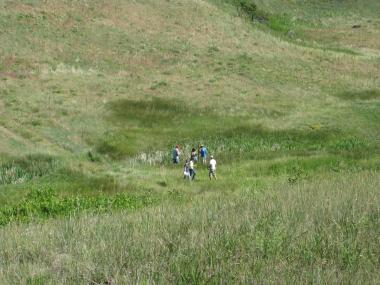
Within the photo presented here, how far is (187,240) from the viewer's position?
8195 millimetres

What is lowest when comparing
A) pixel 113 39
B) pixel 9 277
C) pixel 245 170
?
pixel 245 170

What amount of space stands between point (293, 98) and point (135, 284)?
191 feet

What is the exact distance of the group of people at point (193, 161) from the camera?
35250 mm

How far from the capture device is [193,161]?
38.5m

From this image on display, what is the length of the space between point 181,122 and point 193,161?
1443 cm

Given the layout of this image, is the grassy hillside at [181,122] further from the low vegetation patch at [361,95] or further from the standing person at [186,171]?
the standing person at [186,171]

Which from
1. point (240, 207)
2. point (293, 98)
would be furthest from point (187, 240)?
point (293, 98)

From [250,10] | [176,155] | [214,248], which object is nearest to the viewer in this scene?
[214,248]

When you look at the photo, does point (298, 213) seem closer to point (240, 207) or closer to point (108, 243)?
point (240, 207)

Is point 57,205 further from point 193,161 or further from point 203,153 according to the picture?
point 203,153

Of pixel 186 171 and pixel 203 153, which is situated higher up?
pixel 203 153

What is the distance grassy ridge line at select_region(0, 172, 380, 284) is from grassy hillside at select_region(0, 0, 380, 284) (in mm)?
48

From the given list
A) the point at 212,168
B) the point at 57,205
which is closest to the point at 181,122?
the point at 212,168

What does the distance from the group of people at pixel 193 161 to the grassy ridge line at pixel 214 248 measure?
24.4 metres
